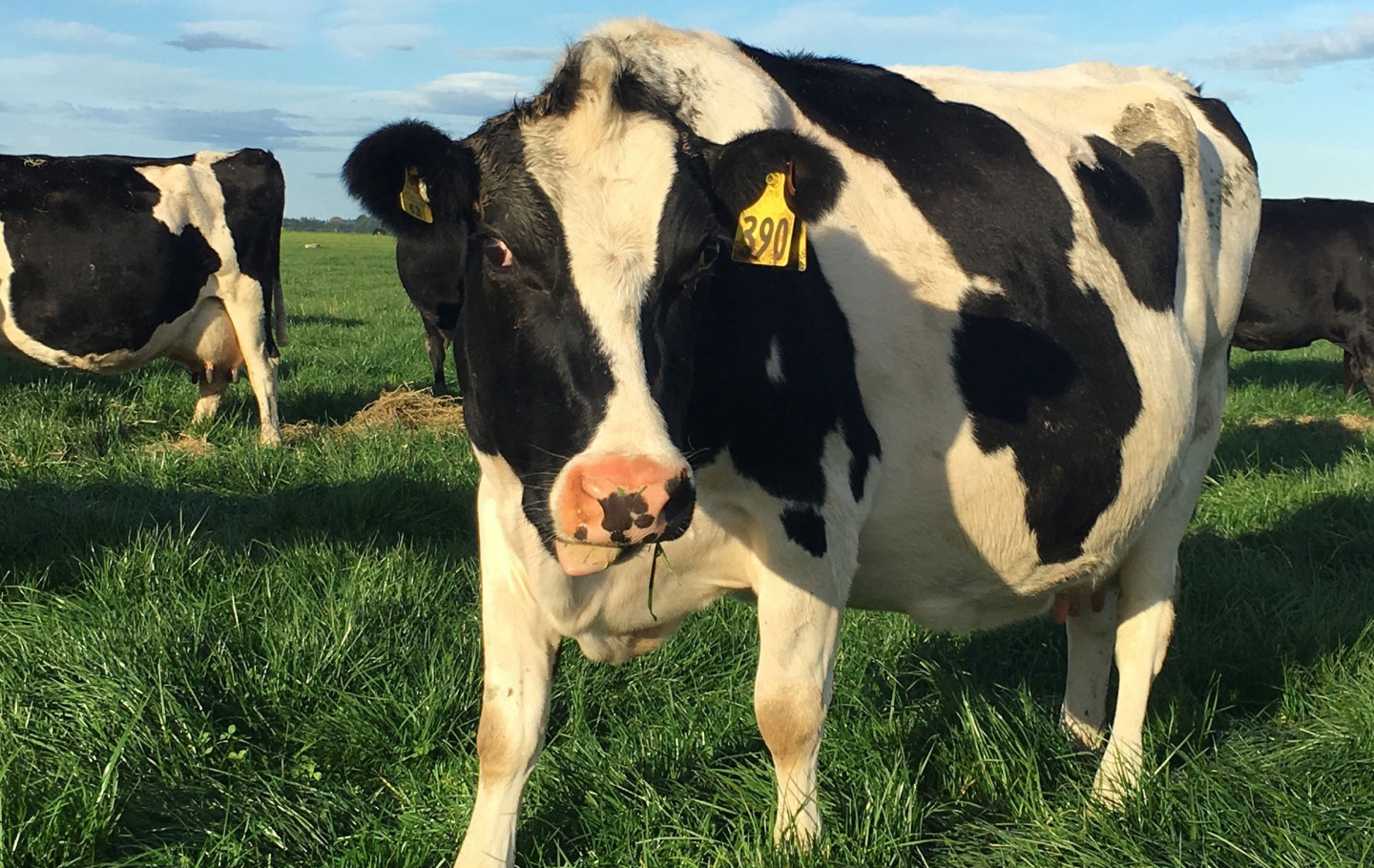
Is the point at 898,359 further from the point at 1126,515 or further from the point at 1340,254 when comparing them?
the point at 1340,254

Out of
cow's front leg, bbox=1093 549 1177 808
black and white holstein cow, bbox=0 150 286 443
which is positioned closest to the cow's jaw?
cow's front leg, bbox=1093 549 1177 808

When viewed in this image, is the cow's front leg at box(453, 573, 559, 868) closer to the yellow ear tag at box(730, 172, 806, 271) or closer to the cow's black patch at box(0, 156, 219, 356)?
the yellow ear tag at box(730, 172, 806, 271)

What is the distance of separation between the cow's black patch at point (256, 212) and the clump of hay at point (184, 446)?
1290mm

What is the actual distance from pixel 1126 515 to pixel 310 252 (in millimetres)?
52089

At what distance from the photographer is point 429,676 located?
12.6 feet

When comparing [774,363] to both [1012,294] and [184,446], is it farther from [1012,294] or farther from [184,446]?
[184,446]

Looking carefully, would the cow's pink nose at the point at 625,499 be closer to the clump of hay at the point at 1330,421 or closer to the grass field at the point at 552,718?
the grass field at the point at 552,718

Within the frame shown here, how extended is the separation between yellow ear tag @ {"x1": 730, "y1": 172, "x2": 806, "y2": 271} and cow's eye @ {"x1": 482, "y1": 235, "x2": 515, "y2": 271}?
500 mm

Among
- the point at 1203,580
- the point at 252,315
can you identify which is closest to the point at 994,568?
the point at 1203,580

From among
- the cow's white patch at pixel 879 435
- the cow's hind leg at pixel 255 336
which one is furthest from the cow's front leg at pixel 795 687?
the cow's hind leg at pixel 255 336

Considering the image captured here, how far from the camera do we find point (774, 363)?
288cm

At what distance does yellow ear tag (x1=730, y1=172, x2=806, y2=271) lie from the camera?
2.69m

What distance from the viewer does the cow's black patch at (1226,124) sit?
4.82m

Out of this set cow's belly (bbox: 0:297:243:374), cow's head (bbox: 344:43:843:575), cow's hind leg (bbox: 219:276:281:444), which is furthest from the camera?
cow's hind leg (bbox: 219:276:281:444)
